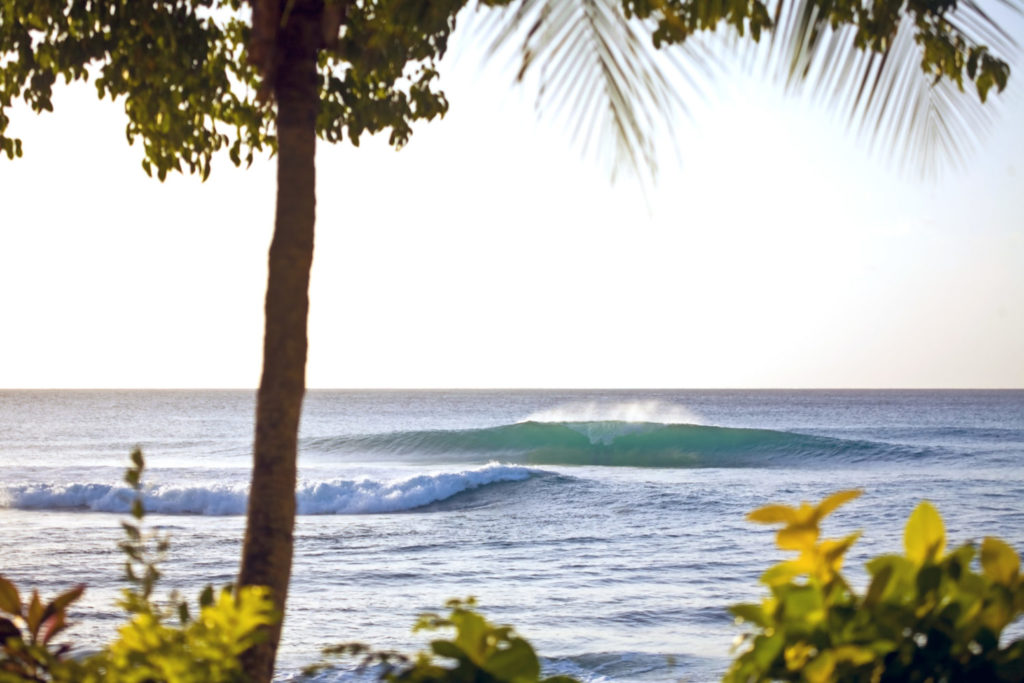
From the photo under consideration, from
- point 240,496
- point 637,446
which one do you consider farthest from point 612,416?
point 240,496

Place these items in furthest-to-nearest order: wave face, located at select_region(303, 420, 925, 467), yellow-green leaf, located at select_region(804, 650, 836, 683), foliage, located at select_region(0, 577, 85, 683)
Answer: wave face, located at select_region(303, 420, 925, 467) → foliage, located at select_region(0, 577, 85, 683) → yellow-green leaf, located at select_region(804, 650, 836, 683)

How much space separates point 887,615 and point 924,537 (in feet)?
0.58

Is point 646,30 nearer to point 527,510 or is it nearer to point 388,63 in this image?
point 388,63

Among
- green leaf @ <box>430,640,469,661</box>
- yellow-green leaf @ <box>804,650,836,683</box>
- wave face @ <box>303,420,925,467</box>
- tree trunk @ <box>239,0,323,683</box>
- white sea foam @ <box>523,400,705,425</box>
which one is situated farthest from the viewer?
white sea foam @ <box>523,400,705,425</box>

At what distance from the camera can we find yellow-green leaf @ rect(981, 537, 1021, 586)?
1.54 metres

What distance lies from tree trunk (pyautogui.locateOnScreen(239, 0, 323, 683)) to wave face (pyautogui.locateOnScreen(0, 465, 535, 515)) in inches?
648

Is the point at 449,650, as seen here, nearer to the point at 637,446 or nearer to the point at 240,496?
the point at 240,496

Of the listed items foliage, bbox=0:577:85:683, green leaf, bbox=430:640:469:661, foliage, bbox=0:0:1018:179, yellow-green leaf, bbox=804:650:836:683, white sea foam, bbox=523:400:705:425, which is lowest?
white sea foam, bbox=523:400:705:425

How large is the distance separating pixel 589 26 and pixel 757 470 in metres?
25.5

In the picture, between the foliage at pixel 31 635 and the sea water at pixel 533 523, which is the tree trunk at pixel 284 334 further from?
the sea water at pixel 533 523

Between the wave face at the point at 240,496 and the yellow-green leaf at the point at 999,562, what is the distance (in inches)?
690

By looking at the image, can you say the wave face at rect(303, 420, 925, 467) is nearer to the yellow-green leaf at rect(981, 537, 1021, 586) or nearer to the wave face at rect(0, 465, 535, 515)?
the wave face at rect(0, 465, 535, 515)

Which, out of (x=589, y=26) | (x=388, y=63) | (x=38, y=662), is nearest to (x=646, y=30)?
(x=589, y=26)

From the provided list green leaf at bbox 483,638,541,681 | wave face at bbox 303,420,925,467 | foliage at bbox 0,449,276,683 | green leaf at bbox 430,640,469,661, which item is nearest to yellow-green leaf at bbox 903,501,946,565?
green leaf at bbox 483,638,541,681
